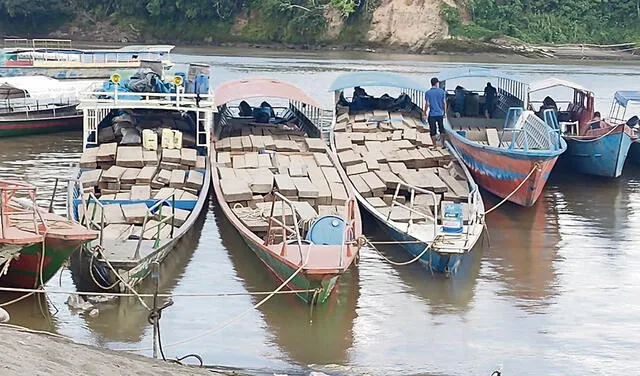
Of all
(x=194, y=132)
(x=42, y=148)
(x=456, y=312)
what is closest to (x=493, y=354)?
(x=456, y=312)

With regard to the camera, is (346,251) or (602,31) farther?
(602,31)

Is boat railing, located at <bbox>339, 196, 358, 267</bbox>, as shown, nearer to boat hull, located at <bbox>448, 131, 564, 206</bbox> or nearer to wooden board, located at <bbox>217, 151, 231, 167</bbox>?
wooden board, located at <bbox>217, 151, 231, 167</bbox>

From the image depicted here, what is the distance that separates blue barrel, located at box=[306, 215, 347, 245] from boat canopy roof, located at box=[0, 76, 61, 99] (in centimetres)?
1492

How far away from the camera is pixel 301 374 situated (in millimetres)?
9859

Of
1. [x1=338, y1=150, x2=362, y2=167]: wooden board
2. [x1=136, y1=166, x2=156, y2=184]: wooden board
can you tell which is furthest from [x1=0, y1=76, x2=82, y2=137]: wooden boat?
[x1=338, y1=150, x2=362, y2=167]: wooden board

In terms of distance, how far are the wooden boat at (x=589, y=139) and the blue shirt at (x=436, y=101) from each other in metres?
2.33

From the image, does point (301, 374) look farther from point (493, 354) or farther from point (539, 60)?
point (539, 60)

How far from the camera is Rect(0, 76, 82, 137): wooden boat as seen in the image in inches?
963

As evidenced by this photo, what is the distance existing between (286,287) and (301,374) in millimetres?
2196

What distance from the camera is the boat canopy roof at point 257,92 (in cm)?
1967

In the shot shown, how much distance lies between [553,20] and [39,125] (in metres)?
44.7

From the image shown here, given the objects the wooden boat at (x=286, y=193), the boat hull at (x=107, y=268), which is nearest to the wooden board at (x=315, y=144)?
the wooden boat at (x=286, y=193)

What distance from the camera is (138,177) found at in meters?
15.2

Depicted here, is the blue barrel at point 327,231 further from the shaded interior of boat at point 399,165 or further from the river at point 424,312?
the shaded interior of boat at point 399,165
